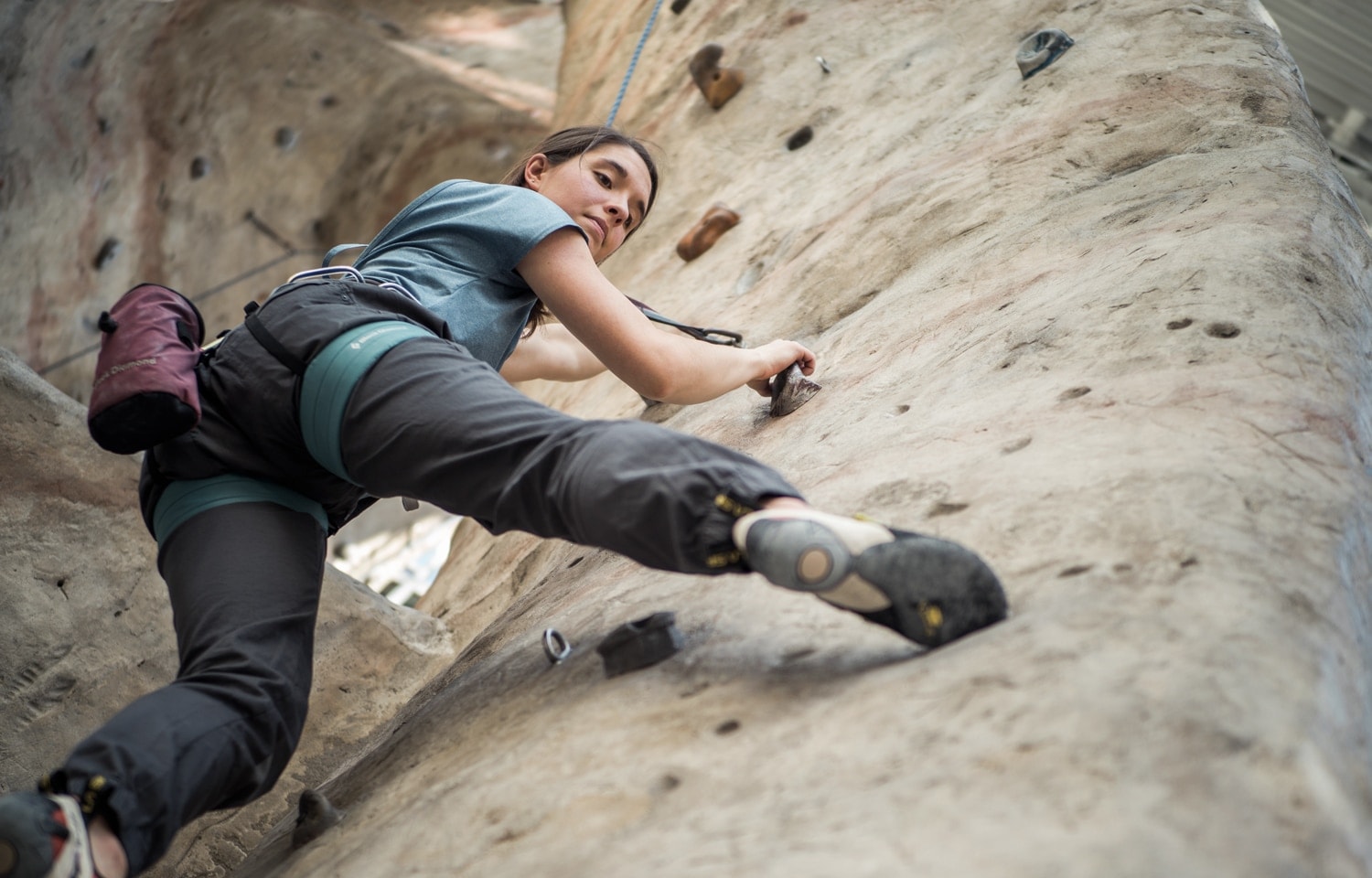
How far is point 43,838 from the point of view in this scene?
95 centimetres

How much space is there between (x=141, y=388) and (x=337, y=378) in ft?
0.76

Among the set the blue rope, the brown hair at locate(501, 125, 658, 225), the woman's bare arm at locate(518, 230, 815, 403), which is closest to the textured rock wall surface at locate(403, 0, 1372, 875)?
the woman's bare arm at locate(518, 230, 815, 403)

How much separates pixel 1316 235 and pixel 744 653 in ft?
3.46

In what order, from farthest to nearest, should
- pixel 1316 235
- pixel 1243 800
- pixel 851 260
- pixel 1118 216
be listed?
1. pixel 851 260
2. pixel 1118 216
3. pixel 1316 235
4. pixel 1243 800

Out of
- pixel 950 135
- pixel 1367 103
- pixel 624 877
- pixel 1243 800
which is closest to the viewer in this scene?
pixel 1243 800

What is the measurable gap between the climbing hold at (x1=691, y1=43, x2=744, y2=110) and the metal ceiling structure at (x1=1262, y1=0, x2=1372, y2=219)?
2.37 meters

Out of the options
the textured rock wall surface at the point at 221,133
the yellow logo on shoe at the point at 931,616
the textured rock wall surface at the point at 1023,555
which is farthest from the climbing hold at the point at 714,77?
the yellow logo on shoe at the point at 931,616

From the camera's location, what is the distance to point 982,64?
9.19 ft

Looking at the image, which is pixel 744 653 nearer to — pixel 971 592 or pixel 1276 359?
pixel 971 592

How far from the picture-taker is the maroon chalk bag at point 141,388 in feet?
4.42

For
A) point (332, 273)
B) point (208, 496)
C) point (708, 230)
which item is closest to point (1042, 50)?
point (708, 230)

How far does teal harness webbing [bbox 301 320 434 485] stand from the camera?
4.35 feet

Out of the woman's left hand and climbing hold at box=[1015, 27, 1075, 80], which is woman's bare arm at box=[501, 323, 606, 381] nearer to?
the woman's left hand

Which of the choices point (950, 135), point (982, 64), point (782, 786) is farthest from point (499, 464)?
point (982, 64)
